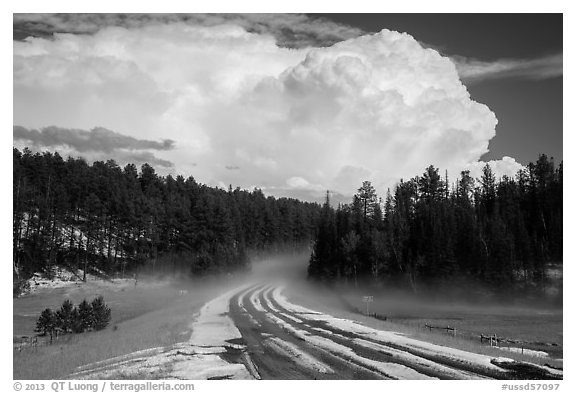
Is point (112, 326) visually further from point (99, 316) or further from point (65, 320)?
point (65, 320)

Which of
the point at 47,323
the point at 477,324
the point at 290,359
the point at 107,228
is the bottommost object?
the point at 477,324

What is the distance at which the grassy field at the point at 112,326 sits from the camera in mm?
17375

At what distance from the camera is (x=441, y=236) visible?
63188 millimetres

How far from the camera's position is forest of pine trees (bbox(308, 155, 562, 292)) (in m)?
49.1

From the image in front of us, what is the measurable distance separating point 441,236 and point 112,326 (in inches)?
2000

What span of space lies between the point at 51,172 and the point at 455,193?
8188 centimetres

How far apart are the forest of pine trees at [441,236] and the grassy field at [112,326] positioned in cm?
3272

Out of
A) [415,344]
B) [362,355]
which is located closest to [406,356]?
[362,355]

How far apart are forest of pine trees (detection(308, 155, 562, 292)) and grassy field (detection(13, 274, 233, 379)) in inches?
1288

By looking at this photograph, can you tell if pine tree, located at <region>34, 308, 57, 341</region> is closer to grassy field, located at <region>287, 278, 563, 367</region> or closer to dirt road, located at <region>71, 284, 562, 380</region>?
dirt road, located at <region>71, 284, 562, 380</region>

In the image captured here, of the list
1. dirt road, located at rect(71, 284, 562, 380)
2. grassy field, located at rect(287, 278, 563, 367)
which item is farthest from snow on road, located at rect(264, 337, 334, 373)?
grassy field, located at rect(287, 278, 563, 367)
